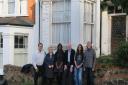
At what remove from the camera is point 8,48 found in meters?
22.9

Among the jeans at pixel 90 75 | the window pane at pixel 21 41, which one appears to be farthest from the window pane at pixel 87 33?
the jeans at pixel 90 75

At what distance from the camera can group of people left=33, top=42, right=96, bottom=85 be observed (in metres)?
17.2

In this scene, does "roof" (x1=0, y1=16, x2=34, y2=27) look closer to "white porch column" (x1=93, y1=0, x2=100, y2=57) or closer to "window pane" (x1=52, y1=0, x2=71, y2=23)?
"window pane" (x1=52, y1=0, x2=71, y2=23)

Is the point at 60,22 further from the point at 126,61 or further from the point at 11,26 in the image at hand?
the point at 126,61

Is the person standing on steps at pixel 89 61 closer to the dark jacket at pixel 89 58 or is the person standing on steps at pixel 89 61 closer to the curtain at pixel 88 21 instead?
the dark jacket at pixel 89 58

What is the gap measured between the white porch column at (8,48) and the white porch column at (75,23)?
3.35m

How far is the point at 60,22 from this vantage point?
23.1 meters

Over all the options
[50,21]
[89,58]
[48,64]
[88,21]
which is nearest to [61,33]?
[50,21]

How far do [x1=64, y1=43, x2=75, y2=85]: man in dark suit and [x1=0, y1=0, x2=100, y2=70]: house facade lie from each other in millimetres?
4673

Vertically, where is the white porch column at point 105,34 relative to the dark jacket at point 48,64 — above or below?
above

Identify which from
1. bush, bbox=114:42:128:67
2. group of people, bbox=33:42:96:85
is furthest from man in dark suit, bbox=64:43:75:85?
bush, bbox=114:42:128:67

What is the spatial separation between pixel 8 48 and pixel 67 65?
6210 millimetres

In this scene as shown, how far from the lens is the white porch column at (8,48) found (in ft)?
74.9

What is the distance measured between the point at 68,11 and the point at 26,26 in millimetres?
2560
